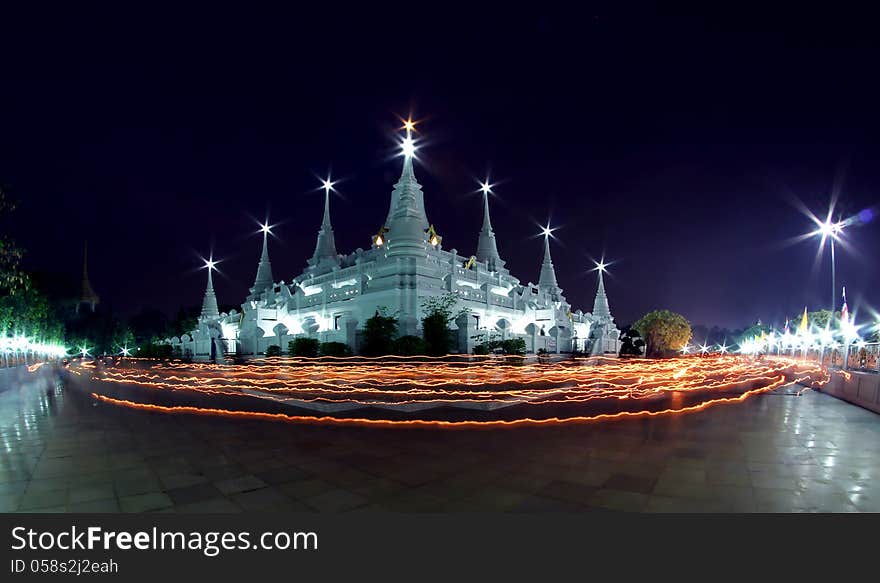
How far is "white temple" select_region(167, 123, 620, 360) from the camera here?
106 feet

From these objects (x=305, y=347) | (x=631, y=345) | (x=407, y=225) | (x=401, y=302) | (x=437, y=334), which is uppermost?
(x=407, y=225)

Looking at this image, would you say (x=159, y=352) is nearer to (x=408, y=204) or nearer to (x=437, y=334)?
(x=408, y=204)

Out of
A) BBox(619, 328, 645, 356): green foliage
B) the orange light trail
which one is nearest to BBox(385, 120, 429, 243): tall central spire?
the orange light trail

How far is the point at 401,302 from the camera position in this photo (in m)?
31.9

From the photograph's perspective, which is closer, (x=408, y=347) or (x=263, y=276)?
(x=408, y=347)

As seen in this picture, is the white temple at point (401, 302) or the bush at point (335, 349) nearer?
the bush at point (335, 349)

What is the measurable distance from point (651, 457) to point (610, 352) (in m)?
45.0

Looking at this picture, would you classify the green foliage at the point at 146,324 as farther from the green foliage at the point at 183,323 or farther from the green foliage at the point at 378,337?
the green foliage at the point at 378,337

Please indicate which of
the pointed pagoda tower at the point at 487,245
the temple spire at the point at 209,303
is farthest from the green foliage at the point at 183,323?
the pointed pagoda tower at the point at 487,245

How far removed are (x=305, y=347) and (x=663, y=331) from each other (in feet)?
146

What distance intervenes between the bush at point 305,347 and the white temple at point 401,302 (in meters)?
1.33

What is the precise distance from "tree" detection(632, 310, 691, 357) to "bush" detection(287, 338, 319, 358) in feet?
143

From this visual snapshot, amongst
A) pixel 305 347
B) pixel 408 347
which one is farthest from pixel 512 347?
pixel 305 347

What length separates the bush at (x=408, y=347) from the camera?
25047mm
